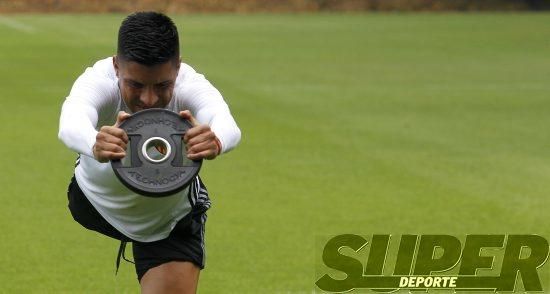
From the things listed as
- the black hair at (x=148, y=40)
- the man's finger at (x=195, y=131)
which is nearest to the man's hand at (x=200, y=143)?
the man's finger at (x=195, y=131)

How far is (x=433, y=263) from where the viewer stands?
975 centimetres

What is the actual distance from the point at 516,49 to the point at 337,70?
242 inches

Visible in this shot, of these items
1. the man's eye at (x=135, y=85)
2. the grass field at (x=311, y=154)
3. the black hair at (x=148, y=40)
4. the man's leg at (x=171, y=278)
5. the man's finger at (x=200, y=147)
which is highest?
the black hair at (x=148, y=40)

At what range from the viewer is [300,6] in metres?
44.5

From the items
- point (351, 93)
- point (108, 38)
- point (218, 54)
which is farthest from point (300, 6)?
point (351, 93)

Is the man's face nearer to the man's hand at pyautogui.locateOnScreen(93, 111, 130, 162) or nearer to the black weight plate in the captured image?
the black weight plate

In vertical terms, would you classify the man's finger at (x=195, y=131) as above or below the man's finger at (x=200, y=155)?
above

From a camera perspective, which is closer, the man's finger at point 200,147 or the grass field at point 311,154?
the man's finger at point 200,147

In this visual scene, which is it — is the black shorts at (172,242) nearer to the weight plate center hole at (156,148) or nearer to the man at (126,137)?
the man at (126,137)

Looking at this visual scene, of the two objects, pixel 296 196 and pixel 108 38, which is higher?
pixel 296 196

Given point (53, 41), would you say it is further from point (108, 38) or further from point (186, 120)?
point (186, 120)

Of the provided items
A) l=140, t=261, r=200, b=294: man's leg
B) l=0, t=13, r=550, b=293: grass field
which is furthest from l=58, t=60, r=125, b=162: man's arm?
l=0, t=13, r=550, b=293: grass field

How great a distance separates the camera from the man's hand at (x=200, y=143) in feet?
18.3

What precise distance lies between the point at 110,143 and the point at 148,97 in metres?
0.57
